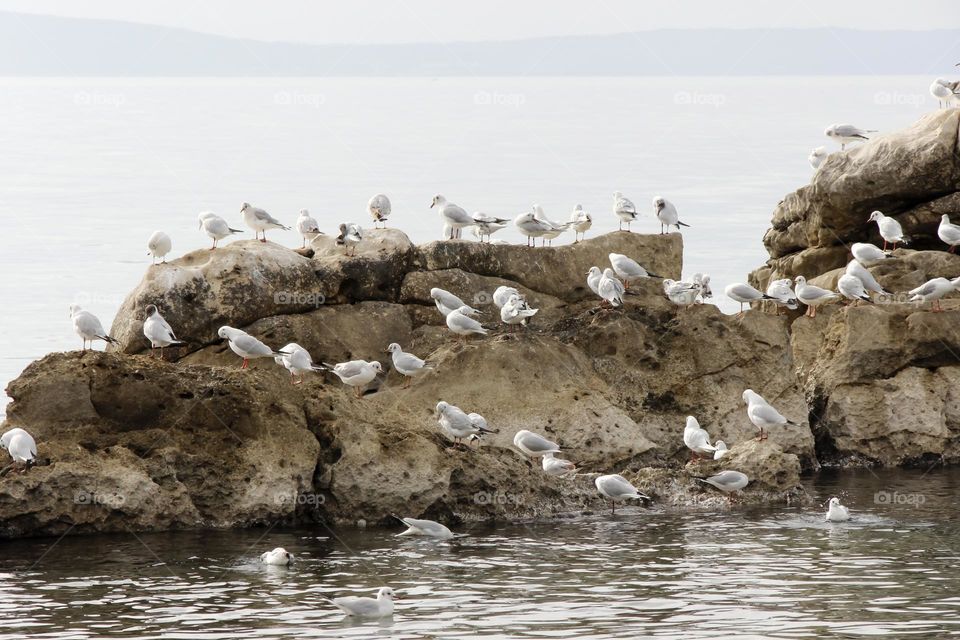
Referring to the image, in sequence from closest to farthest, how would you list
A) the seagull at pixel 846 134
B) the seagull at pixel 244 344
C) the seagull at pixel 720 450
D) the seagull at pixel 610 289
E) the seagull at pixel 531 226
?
the seagull at pixel 244 344 → the seagull at pixel 720 450 → the seagull at pixel 610 289 → the seagull at pixel 531 226 → the seagull at pixel 846 134

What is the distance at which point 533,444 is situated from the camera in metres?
21.0

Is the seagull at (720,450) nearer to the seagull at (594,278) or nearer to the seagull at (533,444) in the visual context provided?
the seagull at (533,444)

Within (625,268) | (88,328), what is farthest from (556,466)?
(88,328)

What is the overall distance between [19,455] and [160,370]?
7.65ft

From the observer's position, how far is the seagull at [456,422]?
20.8 m

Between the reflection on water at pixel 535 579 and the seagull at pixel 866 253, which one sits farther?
the seagull at pixel 866 253

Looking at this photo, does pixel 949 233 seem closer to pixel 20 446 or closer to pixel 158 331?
pixel 158 331

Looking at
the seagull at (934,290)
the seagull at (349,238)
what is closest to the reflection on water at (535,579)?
the seagull at (934,290)

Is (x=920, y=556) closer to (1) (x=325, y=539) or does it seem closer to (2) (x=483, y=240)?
(1) (x=325, y=539)

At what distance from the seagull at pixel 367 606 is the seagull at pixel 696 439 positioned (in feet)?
27.5

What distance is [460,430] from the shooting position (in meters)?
20.8

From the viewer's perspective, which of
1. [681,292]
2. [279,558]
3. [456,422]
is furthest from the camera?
[681,292]

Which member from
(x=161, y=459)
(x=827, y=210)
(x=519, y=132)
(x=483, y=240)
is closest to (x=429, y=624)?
(x=161, y=459)

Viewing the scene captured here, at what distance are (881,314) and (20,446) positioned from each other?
1472 centimetres
